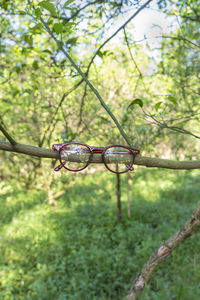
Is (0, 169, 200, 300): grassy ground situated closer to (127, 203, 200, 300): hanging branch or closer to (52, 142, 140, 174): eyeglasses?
(127, 203, 200, 300): hanging branch

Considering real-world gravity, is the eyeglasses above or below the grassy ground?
above

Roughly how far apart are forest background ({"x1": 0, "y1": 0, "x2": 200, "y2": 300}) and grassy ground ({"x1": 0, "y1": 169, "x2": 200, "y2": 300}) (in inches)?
0.7

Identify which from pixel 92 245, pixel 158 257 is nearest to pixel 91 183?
pixel 92 245

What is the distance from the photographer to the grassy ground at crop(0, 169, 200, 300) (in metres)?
3.05

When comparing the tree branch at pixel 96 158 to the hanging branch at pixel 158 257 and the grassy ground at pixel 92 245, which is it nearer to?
the hanging branch at pixel 158 257

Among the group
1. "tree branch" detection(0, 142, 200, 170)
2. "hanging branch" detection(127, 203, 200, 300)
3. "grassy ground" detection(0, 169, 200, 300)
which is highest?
"tree branch" detection(0, 142, 200, 170)

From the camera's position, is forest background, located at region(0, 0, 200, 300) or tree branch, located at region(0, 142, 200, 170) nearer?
tree branch, located at region(0, 142, 200, 170)

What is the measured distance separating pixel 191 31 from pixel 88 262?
3.62 meters

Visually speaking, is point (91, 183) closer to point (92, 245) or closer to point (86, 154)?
point (92, 245)

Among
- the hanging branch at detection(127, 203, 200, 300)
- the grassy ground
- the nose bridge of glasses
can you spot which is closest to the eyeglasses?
the nose bridge of glasses

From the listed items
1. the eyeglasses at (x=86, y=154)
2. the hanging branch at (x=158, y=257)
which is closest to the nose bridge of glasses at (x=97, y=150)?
the eyeglasses at (x=86, y=154)

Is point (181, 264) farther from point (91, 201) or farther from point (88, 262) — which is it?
point (91, 201)

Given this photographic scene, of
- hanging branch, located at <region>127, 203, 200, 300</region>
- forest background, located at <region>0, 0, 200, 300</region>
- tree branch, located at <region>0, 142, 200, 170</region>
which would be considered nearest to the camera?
tree branch, located at <region>0, 142, 200, 170</region>

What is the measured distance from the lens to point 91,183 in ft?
22.7
